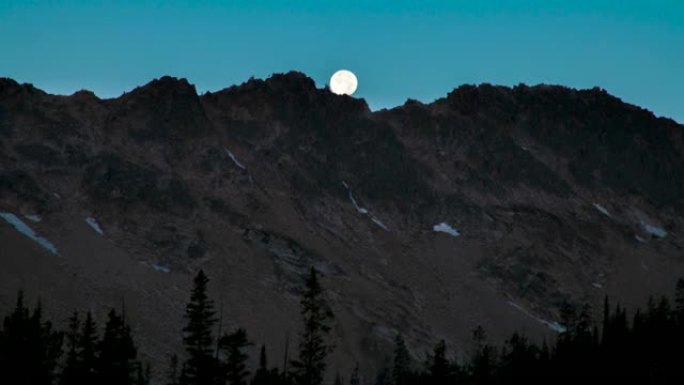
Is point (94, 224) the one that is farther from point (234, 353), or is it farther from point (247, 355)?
point (234, 353)

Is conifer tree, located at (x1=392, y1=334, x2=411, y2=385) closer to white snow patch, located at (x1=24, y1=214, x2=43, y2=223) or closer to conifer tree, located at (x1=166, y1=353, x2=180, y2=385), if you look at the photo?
conifer tree, located at (x1=166, y1=353, x2=180, y2=385)

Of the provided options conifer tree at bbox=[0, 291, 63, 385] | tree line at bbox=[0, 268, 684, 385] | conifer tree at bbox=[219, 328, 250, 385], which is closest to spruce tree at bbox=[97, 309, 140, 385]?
tree line at bbox=[0, 268, 684, 385]

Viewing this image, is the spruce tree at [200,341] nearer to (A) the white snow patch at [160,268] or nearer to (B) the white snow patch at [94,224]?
(A) the white snow patch at [160,268]

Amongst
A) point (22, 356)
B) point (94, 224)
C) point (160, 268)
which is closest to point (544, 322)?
point (160, 268)

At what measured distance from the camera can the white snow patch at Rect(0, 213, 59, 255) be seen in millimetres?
161425

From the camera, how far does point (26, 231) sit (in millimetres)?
167500

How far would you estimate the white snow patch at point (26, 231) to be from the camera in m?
161

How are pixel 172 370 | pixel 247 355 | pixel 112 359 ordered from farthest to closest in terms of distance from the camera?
pixel 172 370
pixel 247 355
pixel 112 359

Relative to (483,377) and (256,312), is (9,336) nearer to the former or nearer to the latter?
(483,377)

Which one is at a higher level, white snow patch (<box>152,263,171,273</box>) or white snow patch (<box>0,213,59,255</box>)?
white snow patch (<box>0,213,59,255</box>)

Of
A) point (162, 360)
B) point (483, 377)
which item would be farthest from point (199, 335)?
point (162, 360)

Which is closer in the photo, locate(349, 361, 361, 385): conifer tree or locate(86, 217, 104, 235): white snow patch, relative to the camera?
locate(349, 361, 361, 385): conifer tree

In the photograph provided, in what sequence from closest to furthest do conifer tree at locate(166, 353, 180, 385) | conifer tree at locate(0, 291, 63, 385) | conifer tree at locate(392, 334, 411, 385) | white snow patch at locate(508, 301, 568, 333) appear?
conifer tree at locate(0, 291, 63, 385)
conifer tree at locate(392, 334, 411, 385)
conifer tree at locate(166, 353, 180, 385)
white snow patch at locate(508, 301, 568, 333)

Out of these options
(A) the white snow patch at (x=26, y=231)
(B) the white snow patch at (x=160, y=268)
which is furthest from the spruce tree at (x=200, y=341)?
(B) the white snow patch at (x=160, y=268)
